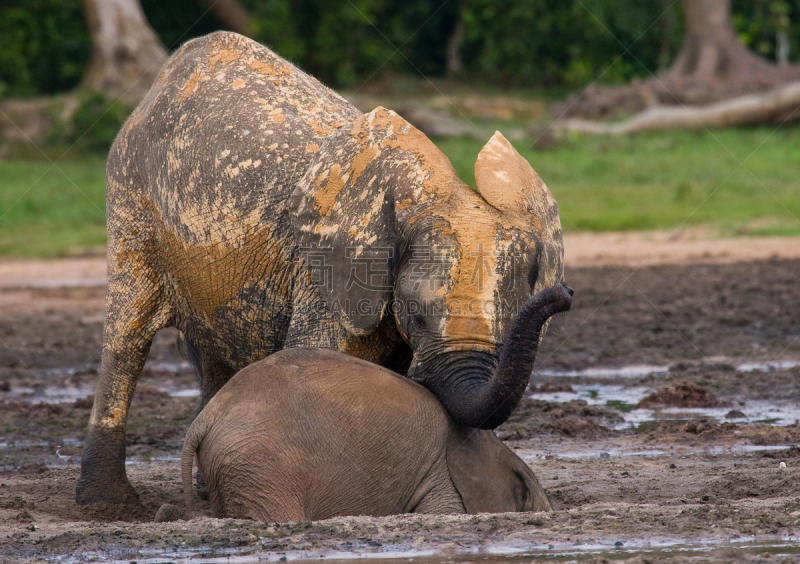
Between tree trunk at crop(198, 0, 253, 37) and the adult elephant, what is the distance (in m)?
15.9

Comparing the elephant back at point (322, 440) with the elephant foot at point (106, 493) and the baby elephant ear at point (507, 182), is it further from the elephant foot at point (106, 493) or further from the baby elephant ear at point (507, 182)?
the elephant foot at point (106, 493)

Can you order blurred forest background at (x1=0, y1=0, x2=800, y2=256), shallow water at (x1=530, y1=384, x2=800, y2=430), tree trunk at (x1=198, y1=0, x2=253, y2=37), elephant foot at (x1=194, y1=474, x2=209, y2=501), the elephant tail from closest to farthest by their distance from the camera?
the elephant tail
elephant foot at (x1=194, y1=474, x2=209, y2=501)
shallow water at (x1=530, y1=384, x2=800, y2=430)
blurred forest background at (x1=0, y1=0, x2=800, y2=256)
tree trunk at (x1=198, y1=0, x2=253, y2=37)

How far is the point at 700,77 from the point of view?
67.7 feet

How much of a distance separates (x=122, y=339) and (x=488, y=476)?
2.07 meters

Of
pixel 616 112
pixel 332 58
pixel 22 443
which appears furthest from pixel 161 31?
pixel 22 443

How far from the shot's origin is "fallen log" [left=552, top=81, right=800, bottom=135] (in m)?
18.6

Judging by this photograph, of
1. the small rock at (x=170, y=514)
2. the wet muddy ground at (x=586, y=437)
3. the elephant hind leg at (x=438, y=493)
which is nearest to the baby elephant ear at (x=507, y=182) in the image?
the wet muddy ground at (x=586, y=437)

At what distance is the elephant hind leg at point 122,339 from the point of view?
5754 millimetres

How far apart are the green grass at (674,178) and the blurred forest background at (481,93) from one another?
28 mm

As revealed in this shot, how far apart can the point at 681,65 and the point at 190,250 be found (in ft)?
56.2

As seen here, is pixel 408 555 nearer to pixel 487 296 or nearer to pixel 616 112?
pixel 487 296

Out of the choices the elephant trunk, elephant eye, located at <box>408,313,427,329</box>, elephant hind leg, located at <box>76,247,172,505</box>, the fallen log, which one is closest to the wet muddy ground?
elephant hind leg, located at <box>76,247,172,505</box>

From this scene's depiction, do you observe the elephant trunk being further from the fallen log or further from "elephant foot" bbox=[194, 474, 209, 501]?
the fallen log

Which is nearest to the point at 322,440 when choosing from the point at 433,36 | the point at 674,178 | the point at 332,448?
the point at 332,448
